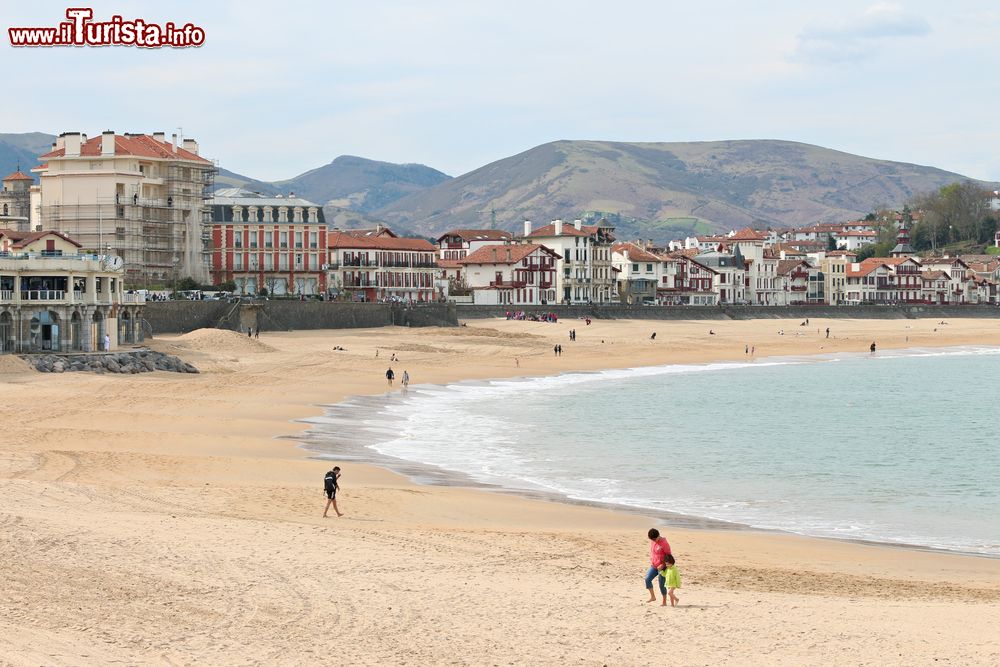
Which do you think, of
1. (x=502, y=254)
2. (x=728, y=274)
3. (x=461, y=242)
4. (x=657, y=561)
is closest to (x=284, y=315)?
(x=502, y=254)

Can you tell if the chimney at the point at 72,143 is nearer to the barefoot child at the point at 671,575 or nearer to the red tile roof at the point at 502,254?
the red tile roof at the point at 502,254

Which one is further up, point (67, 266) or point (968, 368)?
point (67, 266)

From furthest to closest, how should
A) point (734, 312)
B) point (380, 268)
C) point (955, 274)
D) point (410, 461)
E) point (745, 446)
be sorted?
point (955, 274)
point (734, 312)
point (380, 268)
point (745, 446)
point (410, 461)

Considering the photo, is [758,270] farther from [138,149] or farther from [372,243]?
[138,149]

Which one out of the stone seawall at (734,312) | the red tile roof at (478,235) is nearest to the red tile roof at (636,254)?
the red tile roof at (478,235)

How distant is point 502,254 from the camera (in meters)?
112

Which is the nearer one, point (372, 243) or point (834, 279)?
point (372, 243)

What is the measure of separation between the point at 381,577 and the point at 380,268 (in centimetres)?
8493

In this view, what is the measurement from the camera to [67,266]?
173 feet

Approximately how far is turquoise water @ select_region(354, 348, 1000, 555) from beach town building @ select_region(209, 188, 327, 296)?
104ft

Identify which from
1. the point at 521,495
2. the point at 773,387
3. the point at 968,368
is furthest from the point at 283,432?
the point at 968,368

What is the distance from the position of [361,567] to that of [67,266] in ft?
125

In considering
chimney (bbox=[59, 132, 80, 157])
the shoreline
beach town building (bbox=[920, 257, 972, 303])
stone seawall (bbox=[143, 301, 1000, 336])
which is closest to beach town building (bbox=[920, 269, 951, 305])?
beach town building (bbox=[920, 257, 972, 303])

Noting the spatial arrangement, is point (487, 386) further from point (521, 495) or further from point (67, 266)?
point (521, 495)
